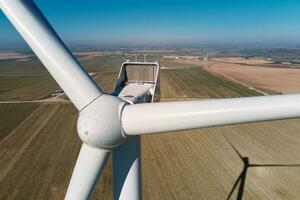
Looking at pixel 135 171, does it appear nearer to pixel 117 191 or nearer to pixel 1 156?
pixel 117 191

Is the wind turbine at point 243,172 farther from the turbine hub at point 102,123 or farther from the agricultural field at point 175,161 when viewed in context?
the turbine hub at point 102,123

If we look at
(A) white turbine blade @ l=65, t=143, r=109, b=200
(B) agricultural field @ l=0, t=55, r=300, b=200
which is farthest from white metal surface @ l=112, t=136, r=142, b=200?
(B) agricultural field @ l=0, t=55, r=300, b=200

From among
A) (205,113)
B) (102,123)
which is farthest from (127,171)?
(205,113)

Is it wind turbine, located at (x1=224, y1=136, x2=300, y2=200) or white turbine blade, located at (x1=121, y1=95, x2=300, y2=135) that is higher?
white turbine blade, located at (x1=121, y1=95, x2=300, y2=135)

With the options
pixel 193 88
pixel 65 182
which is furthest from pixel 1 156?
pixel 193 88

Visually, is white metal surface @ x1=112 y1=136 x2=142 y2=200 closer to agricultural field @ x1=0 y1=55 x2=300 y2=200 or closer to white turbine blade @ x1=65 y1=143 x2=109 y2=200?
white turbine blade @ x1=65 y1=143 x2=109 y2=200
